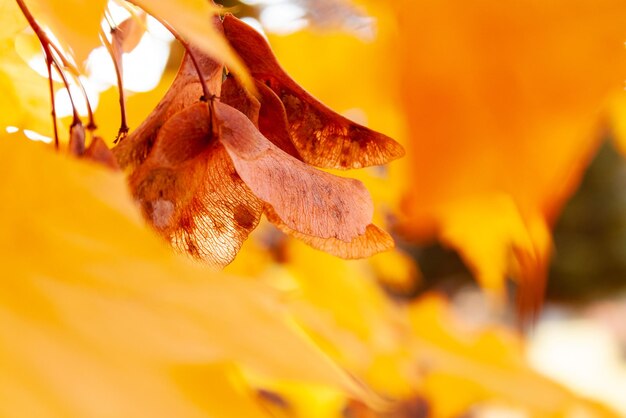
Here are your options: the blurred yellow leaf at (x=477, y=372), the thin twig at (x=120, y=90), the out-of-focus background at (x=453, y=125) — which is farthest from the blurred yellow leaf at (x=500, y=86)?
the blurred yellow leaf at (x=477, y=372)

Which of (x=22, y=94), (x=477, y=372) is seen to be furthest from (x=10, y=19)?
(x=477, y=372)

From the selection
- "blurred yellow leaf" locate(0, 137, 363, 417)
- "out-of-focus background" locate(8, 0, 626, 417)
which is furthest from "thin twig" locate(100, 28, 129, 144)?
"blurred yellow leaf" locate(0, 137, 363, 417)

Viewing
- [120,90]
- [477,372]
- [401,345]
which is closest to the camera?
[120,90]

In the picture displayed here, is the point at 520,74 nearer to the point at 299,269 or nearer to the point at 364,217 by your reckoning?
the point at 364,217

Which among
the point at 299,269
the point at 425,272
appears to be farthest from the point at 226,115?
the point at 425,272

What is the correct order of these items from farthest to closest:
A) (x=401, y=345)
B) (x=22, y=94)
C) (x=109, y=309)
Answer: (x=401, y=345) < (x=22, y=94) < (x=109, y=309)

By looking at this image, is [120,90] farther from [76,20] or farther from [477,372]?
[477,372]
